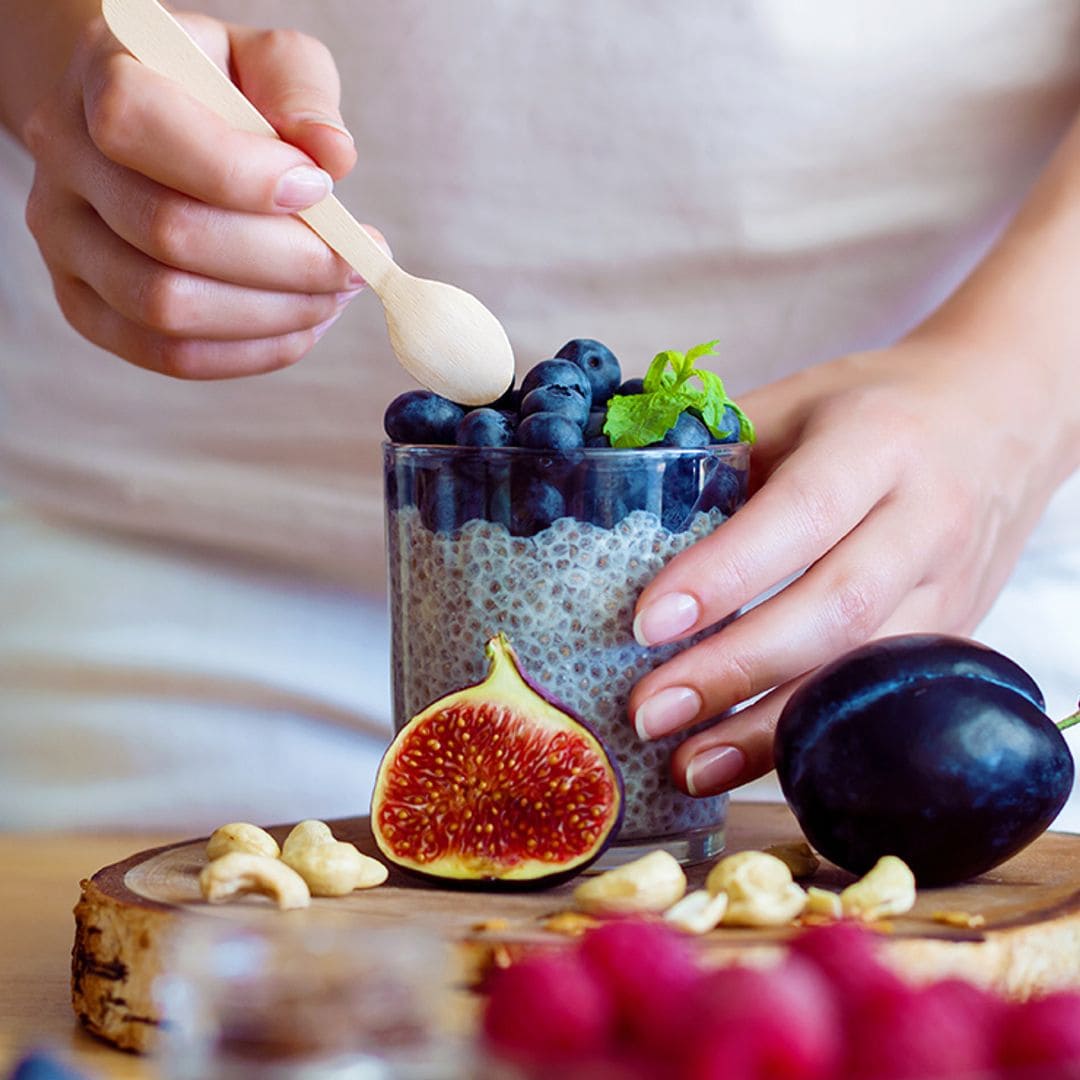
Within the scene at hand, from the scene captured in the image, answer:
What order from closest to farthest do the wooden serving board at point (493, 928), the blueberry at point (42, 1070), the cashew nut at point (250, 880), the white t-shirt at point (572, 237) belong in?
the blueberry at point (42, 1070) < the wooden serving board at point (493, 928) < the cashew nut at point (250, 880) < the white t-shirt at point (572, 237)

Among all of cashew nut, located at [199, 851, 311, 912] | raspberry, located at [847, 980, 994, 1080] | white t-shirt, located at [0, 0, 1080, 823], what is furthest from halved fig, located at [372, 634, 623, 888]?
white t-shirt, located at [0, 0, 1080, 823]

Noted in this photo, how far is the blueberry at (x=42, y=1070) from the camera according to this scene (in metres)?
0.63

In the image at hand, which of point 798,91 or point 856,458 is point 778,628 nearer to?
point 856,458

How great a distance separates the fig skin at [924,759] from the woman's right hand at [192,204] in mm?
590

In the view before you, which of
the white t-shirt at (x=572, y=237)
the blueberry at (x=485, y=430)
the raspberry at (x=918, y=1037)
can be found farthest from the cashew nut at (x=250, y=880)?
the white t-shirt at (x=572, y=237)

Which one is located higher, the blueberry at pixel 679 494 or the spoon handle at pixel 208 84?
the spoon handle at pixel 208 84

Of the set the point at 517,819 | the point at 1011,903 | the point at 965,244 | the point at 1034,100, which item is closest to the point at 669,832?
the point at 517,819

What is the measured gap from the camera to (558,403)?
117cm

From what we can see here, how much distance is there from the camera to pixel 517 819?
1.18 metres

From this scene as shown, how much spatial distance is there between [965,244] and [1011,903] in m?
1.05

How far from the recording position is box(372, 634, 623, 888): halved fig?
3.74ft

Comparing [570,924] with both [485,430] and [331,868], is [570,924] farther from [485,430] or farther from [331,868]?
[485,430]

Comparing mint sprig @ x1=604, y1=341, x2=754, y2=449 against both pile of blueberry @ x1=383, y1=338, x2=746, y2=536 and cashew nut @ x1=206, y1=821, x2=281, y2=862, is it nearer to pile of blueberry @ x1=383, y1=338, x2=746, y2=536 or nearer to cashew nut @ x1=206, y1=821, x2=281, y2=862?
pile of blueberry @ x1=383, y1=338, x2=746, y2=536

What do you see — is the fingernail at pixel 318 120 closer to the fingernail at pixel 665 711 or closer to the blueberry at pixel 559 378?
the blueberry at pixel 559 378
